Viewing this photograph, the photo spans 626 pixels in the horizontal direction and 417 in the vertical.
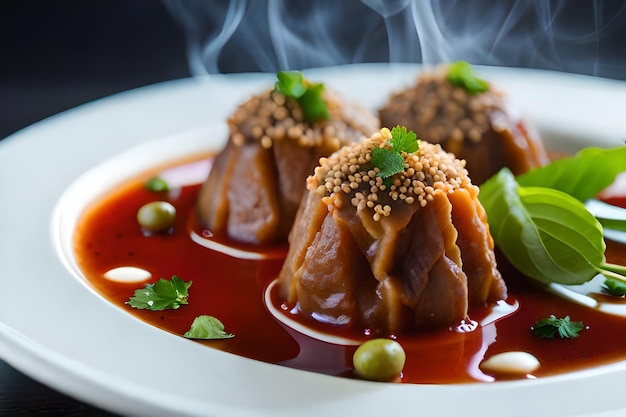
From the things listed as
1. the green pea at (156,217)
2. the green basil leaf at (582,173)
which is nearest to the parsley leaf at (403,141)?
the green basil leaf at (582,173)

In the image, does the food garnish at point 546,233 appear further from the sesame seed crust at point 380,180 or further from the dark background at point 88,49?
the dark background at point 88,49

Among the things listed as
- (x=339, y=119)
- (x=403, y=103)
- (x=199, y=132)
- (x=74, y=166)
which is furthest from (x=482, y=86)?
(x=74, y=166)

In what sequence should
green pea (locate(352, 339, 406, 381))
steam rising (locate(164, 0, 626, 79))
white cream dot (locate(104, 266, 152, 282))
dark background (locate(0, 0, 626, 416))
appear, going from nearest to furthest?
green pea (locate(352, 339, 406, 381)), white cream dot (locate(104, 266, 152, 282)), steam rising (locate(164, 0, 626, 79)), dark background (locate(0, 0, 626, 416))

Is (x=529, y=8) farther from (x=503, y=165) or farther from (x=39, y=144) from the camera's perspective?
(x=39, y=144)

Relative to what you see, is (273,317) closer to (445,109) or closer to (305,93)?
(305,93)

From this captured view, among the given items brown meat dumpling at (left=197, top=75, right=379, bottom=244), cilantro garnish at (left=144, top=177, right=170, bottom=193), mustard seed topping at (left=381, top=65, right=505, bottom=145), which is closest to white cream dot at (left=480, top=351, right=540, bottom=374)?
brown meat dumpling at (left=197, top=75, right=379, bottom=244)

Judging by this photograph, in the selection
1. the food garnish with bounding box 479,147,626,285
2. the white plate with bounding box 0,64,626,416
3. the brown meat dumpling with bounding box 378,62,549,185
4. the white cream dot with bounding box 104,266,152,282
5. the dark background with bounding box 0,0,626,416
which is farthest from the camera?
the dark background with bounding box 0,0,626,416

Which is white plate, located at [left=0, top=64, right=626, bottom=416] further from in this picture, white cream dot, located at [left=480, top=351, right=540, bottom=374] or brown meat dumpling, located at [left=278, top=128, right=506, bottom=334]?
brown meat dumpling, located at [left=278, top=128, right=506, bottom=334]
